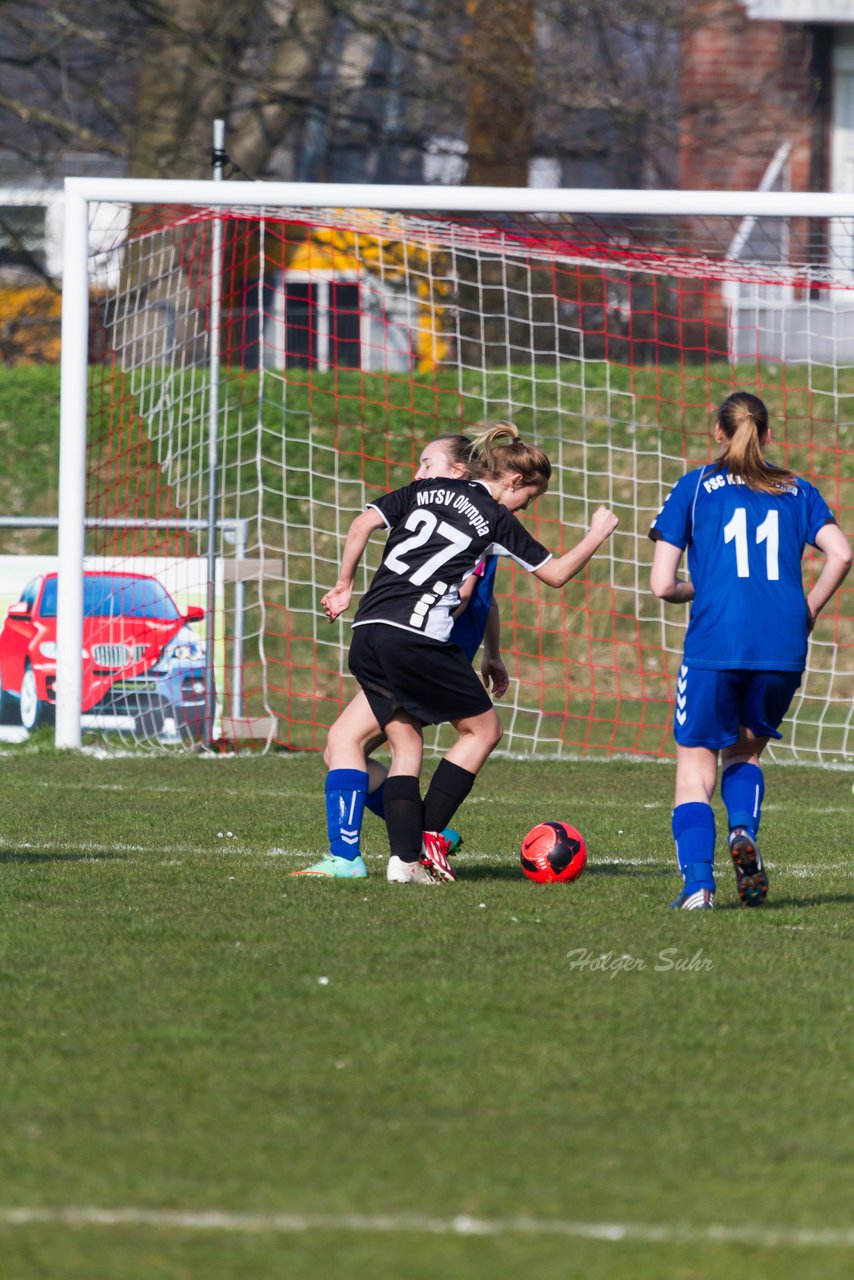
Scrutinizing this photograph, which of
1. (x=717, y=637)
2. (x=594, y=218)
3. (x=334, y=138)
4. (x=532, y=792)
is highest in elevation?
(x=334, y=138)

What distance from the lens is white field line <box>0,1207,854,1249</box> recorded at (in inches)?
109

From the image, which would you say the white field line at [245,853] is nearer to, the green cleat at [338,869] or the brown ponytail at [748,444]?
the green cleat at [338,869]

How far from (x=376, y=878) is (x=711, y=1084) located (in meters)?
2.68

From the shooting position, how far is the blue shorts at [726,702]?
18.1 ft

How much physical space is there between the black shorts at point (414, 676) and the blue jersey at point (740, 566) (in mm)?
880

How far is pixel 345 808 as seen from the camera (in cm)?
612

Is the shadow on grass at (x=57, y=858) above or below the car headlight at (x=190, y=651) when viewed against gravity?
below

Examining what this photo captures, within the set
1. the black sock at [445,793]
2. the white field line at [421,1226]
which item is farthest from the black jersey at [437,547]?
the white field line at [421,1226]

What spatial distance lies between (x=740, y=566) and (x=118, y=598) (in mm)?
6095

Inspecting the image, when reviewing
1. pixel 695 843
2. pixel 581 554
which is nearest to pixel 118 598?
pixel 581 554

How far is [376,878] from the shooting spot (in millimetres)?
6199

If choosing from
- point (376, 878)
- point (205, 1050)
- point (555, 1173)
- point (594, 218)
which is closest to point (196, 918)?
point (376, 878)

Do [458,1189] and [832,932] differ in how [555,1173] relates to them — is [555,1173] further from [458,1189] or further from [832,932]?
[832,932]

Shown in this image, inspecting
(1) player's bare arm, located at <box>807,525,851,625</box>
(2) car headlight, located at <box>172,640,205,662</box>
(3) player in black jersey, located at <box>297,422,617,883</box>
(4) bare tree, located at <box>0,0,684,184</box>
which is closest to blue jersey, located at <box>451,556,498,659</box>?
(3) player in black jersey, located at <box>297,422,617,883</box>
